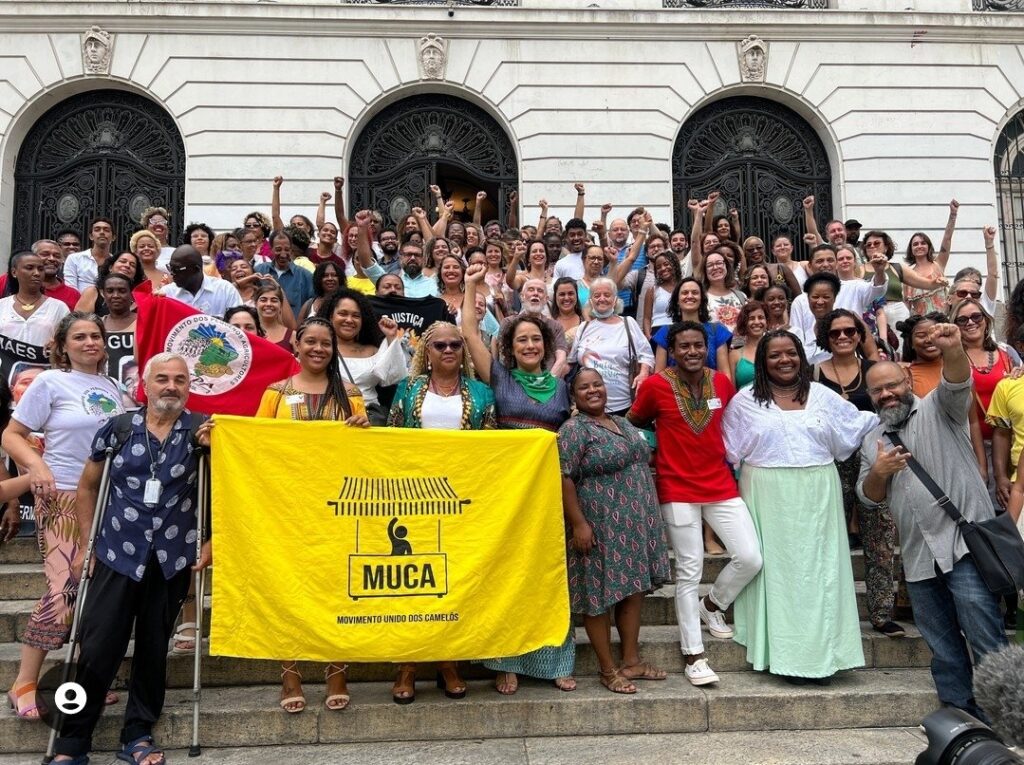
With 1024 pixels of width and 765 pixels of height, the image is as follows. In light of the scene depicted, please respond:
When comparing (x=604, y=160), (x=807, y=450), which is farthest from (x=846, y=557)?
(x=604, y=160)

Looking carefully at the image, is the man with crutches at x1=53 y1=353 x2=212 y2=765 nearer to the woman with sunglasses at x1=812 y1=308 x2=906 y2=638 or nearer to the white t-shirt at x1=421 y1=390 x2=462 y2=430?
Result: the white t-shirt at x1=421 y1=390 x2=462 y2=430

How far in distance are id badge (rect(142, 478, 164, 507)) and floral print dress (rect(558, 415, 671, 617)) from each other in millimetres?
2431

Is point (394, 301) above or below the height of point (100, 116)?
below


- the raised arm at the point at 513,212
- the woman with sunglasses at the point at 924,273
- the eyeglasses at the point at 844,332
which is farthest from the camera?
the raised arm at the point at 513,212

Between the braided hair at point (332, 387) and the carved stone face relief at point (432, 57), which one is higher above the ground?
the carved stone face relief at point (432, 57)

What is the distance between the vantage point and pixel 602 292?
22.3 ft

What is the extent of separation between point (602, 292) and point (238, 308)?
3.24m

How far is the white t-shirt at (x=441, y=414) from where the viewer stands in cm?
514

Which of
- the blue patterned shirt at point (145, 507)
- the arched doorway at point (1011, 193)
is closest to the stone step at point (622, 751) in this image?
the blue patterned shirt at point (145, 507)

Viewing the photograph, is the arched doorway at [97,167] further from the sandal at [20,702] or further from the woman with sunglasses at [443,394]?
the sandal at [20,702]

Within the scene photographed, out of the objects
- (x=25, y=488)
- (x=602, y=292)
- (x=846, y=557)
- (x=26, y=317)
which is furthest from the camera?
(x=602, y=292)

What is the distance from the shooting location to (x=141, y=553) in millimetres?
4328

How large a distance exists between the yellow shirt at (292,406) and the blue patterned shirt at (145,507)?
550 millimetres

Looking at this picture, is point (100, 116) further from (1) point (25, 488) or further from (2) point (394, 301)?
(1) point (25, 488)
